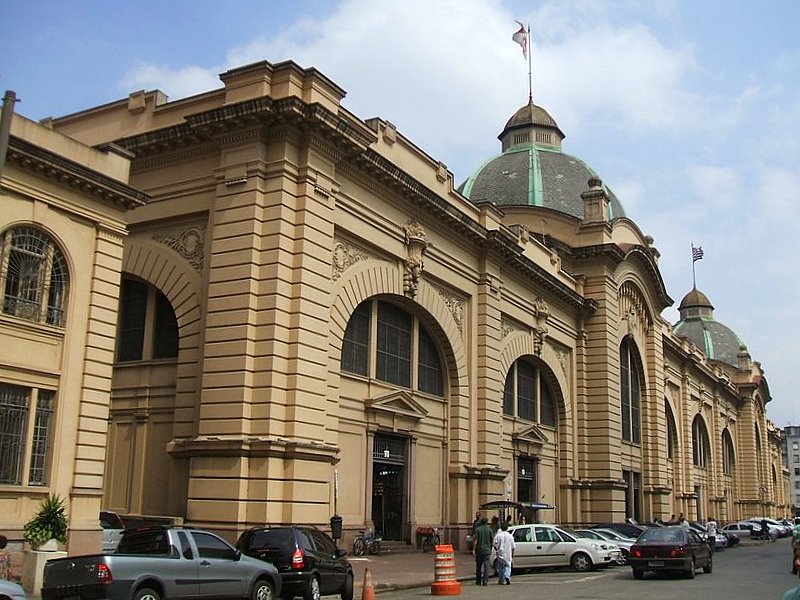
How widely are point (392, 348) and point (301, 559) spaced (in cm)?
1433

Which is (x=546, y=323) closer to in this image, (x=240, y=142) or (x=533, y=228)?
(x=533, y=228)

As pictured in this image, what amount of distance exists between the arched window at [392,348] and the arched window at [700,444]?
149ft

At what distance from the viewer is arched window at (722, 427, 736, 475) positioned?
86.8 meters

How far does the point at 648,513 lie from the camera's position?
53.3 metres

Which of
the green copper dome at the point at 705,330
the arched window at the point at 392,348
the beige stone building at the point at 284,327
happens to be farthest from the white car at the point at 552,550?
the green copper dome at the point at 705,330

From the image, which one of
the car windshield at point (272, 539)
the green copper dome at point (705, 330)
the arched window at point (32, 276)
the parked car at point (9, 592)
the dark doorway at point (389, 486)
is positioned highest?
the green copper dome at point (705, 330)

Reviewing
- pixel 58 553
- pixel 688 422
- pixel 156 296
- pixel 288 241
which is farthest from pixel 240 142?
pixel 688 422

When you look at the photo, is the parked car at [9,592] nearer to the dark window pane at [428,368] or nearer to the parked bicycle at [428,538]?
the parked bicycle at [428,538]

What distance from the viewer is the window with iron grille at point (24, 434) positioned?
19234 millimetres

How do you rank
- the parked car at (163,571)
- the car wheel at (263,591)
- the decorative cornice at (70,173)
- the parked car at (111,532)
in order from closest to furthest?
the parked car at (163,571), the car wheel at (263,591), the decorative cornice at (70,173), the parked car at (111,532)

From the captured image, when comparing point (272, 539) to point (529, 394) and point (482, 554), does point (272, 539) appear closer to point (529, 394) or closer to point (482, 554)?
point (482, 554)

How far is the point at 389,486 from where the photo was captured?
31344mm

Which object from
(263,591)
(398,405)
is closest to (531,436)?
(398,405)

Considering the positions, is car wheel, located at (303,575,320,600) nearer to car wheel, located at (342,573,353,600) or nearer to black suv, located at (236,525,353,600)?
black suv, located at (236,525,353,600)
